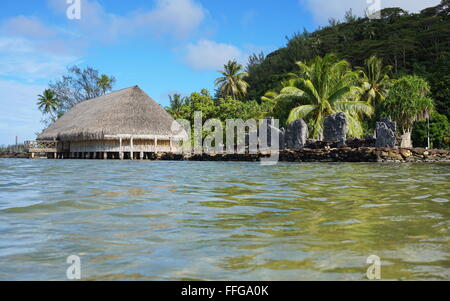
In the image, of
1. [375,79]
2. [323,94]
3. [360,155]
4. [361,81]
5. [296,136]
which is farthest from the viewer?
[375,79]

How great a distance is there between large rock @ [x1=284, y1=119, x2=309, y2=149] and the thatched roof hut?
11.3m

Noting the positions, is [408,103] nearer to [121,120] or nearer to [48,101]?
[121,120]

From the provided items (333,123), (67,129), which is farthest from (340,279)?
(67,129)

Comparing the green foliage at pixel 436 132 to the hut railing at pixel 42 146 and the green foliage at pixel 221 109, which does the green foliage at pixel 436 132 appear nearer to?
the green foliage at pixel 221 109

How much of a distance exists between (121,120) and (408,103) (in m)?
19.1

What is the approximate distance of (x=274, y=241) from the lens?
2.36 meters

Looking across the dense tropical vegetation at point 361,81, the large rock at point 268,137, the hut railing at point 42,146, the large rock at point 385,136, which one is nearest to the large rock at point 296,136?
the large rock at point 268,137

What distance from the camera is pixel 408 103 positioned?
77.1 ft

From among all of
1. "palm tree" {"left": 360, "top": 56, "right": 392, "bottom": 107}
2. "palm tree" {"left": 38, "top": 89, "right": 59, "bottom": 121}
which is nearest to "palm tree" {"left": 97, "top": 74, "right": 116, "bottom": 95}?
"palm tree" {"left": 38, "top": 89, "right": 59, "bottom": 121}

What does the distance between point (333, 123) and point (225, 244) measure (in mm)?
16833

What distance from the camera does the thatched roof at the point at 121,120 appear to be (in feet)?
89.1

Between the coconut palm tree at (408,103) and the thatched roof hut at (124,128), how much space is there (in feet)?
47.8

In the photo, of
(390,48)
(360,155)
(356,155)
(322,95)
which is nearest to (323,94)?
(322,95)
